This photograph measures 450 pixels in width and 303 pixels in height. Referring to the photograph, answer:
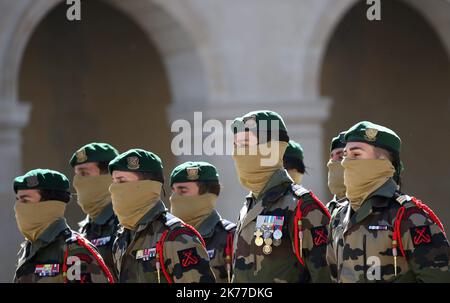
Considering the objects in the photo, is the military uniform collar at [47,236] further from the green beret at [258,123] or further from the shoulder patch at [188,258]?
the green beret at [258,123]

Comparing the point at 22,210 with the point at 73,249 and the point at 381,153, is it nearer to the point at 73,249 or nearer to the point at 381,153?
the point at 73,249

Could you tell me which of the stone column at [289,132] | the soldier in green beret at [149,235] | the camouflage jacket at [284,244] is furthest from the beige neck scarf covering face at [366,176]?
the stone column at [289,132]

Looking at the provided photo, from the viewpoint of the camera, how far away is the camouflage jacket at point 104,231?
564cm

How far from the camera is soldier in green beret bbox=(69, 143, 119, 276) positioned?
5812 mm

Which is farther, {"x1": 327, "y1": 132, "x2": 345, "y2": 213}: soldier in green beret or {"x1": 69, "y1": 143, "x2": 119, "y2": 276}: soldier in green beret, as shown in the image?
{"x1": 69, "y1": 143, "x2": 119, "y2": 276}: soldier in green beret

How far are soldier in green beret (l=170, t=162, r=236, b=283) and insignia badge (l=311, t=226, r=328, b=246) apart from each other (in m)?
1.21

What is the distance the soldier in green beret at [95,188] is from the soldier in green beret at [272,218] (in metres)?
1.42

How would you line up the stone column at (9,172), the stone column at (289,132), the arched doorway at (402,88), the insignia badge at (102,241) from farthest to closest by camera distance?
the arched doorway at (402,88) < the stone column at (289,132) < the stone column at (9,172) < the insignia badge at (102,241)

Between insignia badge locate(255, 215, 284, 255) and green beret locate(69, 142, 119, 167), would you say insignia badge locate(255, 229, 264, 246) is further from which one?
green beret locate(69, 142, 119, 167)

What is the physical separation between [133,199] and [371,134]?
Answer: 3.74ft

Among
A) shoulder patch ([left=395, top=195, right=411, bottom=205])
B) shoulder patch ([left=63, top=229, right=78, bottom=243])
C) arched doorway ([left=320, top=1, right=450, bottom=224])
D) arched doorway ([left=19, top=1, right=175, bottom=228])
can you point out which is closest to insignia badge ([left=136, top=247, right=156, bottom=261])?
shoulder patch ([left=63, top=229, right=78, bottom=243])

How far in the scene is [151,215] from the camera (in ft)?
15.0

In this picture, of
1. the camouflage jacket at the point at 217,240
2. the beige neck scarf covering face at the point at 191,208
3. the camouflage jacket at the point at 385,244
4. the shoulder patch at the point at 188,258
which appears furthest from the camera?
the beige neck scarf covering face at the point at 191,208

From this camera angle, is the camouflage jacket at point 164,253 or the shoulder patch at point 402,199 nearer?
the shoulder patch at point 402,199
